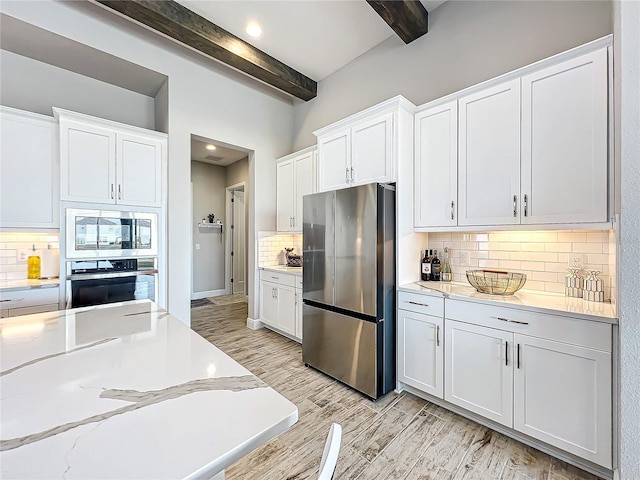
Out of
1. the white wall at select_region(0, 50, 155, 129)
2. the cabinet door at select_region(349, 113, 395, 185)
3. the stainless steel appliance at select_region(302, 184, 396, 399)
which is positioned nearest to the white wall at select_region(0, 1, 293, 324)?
the white wall at select_region(0, 50, 155, 129)

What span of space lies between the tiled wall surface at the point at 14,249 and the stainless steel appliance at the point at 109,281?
0.65m

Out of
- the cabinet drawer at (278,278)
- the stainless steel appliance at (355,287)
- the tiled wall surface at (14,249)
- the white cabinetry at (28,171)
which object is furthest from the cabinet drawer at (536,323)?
the tiled wall surface at (14,249)

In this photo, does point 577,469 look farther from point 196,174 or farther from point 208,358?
point 196,174

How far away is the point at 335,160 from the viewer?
2.93 metres

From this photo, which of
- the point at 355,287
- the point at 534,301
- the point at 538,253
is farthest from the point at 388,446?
the point at 538,253

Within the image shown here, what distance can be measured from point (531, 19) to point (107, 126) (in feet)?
12.9

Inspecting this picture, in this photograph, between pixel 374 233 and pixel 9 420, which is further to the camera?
pixel 374 233

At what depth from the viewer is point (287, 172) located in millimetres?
4086

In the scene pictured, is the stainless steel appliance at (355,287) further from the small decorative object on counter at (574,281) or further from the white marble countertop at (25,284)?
the white marble countertop at (25,284)

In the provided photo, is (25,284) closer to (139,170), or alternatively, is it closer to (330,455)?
(139,170)

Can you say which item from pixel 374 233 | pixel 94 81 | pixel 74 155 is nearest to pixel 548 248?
pixel 374 233

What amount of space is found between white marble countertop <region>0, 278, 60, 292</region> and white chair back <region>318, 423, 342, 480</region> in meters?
3.06

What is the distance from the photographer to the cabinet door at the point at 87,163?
2621mm

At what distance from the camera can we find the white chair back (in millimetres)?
579
